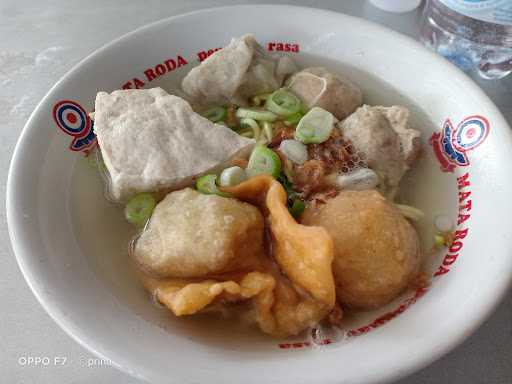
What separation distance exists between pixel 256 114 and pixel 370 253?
2.39ft

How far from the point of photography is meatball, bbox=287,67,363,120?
167cm

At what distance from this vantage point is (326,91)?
65.4 inches

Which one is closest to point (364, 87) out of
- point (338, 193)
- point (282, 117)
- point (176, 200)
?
point (282, 117)

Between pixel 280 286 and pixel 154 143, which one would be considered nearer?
pixel 280 286

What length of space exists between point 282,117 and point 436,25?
1.16 meters

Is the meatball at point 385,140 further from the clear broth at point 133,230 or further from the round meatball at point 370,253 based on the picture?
the round meatball at point 370,253

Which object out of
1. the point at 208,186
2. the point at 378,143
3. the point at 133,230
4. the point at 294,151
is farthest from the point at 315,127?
the point at 133,230

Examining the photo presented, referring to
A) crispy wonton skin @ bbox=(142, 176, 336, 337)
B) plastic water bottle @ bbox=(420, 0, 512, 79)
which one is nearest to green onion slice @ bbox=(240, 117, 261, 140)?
crispy wonton skin @ bbox=(142, 176, 336, 337)

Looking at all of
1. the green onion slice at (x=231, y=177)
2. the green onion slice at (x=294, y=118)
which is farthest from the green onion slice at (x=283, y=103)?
the green onion slice at (x=231, y=177)

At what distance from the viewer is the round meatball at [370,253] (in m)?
1.26

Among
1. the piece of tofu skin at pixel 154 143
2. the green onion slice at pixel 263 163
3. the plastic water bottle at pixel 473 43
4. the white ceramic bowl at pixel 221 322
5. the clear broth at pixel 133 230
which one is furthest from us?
the plastic water bottle at pixel 473 43

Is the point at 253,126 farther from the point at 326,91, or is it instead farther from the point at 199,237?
the point at 199,237

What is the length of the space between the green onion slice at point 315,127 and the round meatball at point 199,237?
15.0 inches

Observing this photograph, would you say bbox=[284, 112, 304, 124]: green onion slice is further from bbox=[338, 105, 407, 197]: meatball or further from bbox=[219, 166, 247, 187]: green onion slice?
bbox=[219, 166, 247, 187]: green onion slice
